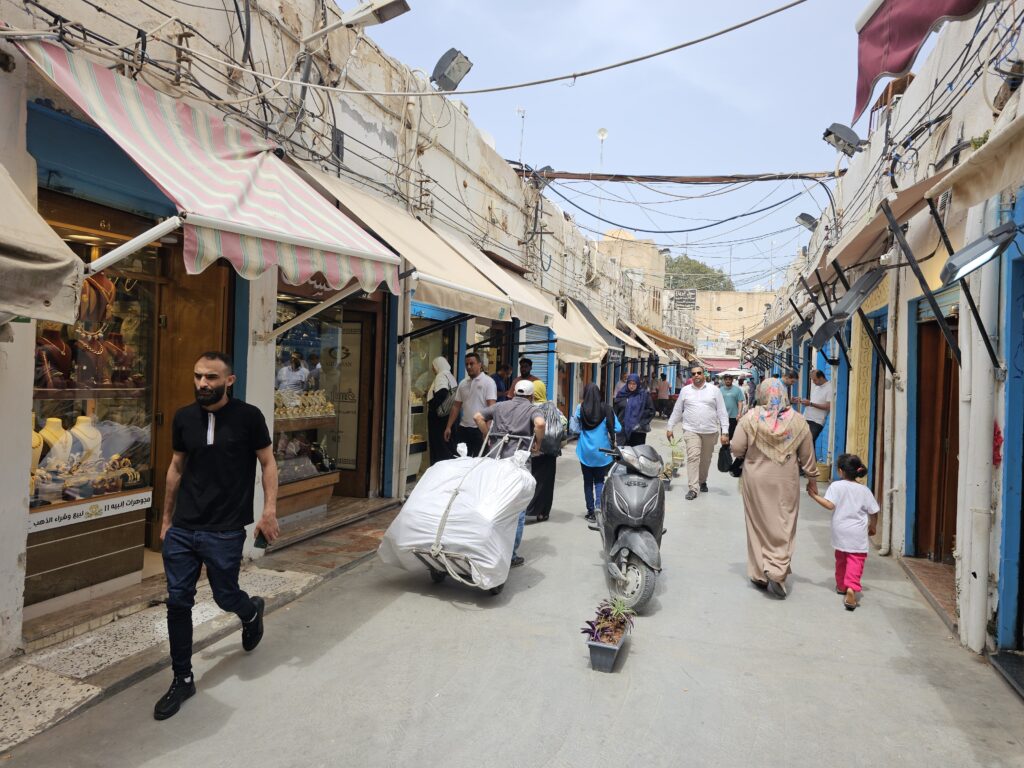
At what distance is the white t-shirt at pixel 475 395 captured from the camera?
8055 mm

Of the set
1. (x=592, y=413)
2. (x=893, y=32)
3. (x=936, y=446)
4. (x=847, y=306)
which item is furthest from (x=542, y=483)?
(x=893, y=32)

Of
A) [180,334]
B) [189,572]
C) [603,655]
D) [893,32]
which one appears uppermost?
[893,32]

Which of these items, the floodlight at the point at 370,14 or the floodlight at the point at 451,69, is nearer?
the floodlight at the point at 370,14

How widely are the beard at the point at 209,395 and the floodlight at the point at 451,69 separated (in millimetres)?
6356

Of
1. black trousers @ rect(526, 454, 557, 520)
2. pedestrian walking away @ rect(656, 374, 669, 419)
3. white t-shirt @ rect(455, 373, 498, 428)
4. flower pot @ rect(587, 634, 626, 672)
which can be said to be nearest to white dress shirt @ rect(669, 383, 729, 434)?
black trousers @ rect(526, 454, 557, 520)

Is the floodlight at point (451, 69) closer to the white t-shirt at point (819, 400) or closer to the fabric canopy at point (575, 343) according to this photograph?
Answer: the fabric canopy at point (575, 343)

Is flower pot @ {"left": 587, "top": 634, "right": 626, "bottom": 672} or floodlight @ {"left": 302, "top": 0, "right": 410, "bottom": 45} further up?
floodlight @ {"left": 302, "top": 0, "right": 410, "bottom": 45}

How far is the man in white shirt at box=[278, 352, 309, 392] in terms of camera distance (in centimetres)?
717

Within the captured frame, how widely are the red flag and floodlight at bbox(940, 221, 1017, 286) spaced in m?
1.15

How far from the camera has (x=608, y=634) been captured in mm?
4043

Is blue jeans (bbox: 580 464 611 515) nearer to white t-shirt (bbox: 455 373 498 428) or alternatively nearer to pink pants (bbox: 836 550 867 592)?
white t-shirt (bbox: 455 373 498 428)

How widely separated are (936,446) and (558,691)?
4849mm

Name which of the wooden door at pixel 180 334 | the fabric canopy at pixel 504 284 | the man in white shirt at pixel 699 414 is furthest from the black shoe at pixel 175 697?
the man in white shirt at pixel 699 414

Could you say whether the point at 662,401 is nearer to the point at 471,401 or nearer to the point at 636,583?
the point at 471,401
